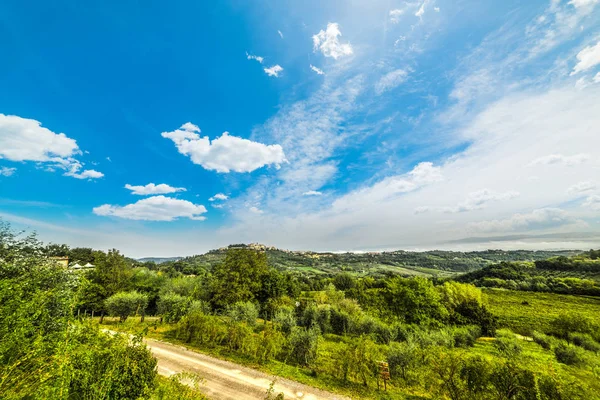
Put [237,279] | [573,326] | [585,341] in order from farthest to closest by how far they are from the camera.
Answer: [237,279]
[573,326]
[585,341]

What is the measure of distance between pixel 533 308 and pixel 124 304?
301 feet

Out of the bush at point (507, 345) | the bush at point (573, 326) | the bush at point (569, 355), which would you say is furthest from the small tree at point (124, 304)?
the bush at point (573, 326)

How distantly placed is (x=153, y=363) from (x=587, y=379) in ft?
69.6

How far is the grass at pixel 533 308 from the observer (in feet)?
160

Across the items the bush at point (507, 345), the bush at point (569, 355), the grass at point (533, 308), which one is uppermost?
the bush at point (507, 345)

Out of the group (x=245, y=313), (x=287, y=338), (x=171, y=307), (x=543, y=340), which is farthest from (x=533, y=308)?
(x=171, y=307)

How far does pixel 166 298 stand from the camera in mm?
39844

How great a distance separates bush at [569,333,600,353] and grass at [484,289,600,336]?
752 centimetres

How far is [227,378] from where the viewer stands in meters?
17.7

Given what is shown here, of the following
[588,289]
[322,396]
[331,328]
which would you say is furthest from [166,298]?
[588,289]

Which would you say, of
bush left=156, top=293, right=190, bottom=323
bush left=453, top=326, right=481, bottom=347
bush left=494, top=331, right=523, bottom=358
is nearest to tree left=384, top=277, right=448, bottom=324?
bush left=453, top=326, right=481, bottom=347

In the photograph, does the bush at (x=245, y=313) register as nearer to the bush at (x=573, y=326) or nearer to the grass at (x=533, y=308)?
the grass at (x=533, y=308)

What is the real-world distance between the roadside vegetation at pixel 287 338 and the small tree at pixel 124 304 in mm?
173

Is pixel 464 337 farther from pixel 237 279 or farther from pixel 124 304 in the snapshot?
pixel 124 304
